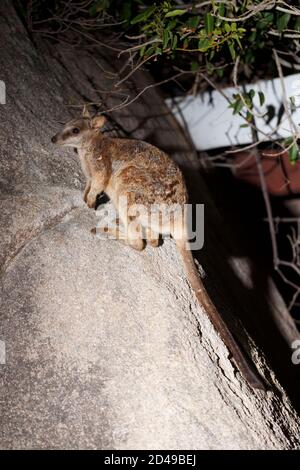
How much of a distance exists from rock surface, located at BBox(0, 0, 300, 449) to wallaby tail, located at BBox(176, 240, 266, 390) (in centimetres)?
5

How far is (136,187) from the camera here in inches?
98.6

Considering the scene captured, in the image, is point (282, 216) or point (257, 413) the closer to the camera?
point (257, 413)

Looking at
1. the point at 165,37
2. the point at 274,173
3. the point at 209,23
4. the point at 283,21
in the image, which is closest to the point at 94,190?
the point at 165,37

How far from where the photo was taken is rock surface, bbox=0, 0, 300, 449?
1.94 meters

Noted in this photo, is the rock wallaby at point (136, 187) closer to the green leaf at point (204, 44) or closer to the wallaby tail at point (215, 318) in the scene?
the wallaby tail at point (215, 318)

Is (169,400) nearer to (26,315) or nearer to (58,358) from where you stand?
(58,358)

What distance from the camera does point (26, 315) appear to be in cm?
220

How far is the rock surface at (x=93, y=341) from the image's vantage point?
1.94m

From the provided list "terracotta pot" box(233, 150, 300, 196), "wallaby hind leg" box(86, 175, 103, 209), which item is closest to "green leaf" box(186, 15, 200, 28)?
"wallaby hind leg" box(86, 175, 103, 209)

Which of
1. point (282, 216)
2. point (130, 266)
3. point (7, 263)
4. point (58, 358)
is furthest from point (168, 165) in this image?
point (282, 216)

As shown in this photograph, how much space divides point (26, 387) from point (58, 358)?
0.61 ft

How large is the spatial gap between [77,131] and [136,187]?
0.55m

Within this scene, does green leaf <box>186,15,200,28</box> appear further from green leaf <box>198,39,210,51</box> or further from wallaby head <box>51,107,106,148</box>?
wallaby head <box>51,107,106,148</box>
